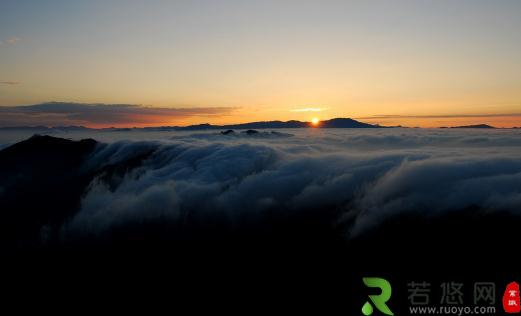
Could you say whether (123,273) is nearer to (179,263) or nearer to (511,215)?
(179,263)

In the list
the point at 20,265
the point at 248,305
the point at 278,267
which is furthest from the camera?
the point at 20,265

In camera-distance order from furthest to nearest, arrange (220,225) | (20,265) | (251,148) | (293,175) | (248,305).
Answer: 1. (251,148)
2. (293,175)
3. (220,225)
4. (20,265)
5. (248,305)

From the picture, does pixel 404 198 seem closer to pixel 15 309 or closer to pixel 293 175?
pixel 293 175

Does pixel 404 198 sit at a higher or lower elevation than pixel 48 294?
higher

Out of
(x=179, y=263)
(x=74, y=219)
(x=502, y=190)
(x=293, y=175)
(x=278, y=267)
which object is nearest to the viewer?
(x=502, y=190)

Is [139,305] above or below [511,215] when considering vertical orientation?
below

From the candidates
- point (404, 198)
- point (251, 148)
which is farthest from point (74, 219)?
point (404, 198)

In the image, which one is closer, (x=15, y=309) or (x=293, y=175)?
(x=15, y=309)

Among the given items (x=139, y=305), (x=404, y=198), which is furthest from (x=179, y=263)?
(x=404, y=198)

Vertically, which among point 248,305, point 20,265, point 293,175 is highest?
point 293,175
